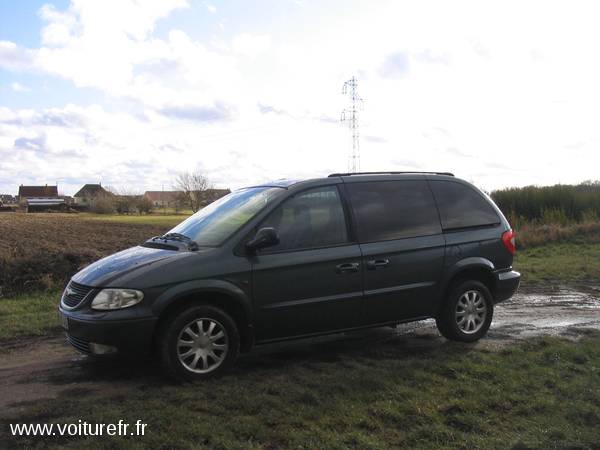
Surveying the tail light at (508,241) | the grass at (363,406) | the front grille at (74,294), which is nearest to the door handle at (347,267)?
the grass at (363,406)

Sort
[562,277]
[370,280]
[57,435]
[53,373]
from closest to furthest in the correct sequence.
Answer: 1. [57,435]
2. [53,373]
3. [370,280]
4. [562,277]

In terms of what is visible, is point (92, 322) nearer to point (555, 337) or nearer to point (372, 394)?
point (372, 394)

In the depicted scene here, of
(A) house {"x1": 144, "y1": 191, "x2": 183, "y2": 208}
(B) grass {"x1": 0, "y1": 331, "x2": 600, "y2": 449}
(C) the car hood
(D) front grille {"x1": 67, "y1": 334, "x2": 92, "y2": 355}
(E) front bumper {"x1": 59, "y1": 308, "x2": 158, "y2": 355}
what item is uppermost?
(A) house {"x1": 144, "y1": 191, "x2": 183, "y2": 208}

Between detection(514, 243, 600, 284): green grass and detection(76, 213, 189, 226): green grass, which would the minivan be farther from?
detection(76, 213, 189, 226): green grass

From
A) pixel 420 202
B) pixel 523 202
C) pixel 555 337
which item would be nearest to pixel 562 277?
pixel 555 337

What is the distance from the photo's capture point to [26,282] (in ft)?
33.0

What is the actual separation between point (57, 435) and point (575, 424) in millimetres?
3734

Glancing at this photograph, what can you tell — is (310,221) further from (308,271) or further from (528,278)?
(528,278)

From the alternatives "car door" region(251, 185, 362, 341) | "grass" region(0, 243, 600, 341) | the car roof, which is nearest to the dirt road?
"car door" region(251, 185, 362, 341)

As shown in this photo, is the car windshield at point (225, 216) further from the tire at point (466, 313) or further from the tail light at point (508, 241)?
the tail light at point (508, 241)

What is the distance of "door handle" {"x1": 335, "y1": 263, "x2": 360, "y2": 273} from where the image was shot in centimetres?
584

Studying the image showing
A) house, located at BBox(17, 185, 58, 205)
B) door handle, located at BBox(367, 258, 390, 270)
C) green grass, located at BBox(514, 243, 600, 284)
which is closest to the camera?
door handle, located at BBox(367, 258, 390, 270)

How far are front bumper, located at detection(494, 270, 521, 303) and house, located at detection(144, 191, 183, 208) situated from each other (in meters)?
63.5

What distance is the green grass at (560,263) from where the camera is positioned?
1255cm
